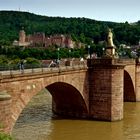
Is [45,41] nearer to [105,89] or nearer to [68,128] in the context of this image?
[105,89]

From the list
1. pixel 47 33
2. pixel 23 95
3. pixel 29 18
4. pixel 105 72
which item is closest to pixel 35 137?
pixel 23 95

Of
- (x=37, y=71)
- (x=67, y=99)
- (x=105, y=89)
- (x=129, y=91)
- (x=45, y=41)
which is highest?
(x=45, y=41)

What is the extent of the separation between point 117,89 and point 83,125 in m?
4.36

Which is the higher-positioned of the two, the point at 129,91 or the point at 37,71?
the point at 37,71

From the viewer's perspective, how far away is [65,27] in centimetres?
16688

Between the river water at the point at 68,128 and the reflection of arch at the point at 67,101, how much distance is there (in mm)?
1065

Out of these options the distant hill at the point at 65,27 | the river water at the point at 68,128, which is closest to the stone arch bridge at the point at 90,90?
the river water at the point at 68,128

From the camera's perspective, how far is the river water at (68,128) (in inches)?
1156

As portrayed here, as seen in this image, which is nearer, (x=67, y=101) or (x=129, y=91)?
(x=67, y=101)

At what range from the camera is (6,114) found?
21.0m

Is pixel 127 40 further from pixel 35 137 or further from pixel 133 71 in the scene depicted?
pixel 35 137

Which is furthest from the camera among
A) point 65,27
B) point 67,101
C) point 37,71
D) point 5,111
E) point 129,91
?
point 65,27

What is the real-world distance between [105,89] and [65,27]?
133 metres

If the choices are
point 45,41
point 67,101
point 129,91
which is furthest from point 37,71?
point 45,41
